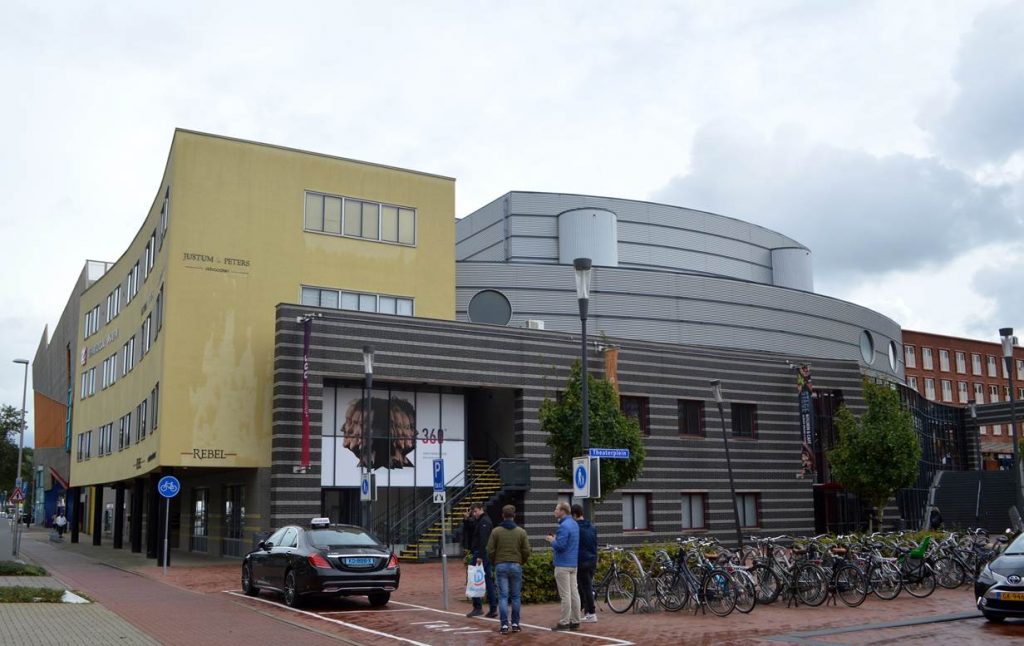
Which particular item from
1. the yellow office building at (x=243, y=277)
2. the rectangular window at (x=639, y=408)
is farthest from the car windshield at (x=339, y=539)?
the rectangular window at (x=639, y=408)

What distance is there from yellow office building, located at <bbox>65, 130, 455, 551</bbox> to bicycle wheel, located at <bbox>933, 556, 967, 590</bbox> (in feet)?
60.7

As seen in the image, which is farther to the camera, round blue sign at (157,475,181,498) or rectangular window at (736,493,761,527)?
rectangular window at (736,493,761,527)

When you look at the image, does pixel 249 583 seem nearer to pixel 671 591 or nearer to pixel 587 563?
pixel 587 563

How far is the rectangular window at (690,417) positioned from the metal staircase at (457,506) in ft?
23.1

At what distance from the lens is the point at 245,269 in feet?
→ 103

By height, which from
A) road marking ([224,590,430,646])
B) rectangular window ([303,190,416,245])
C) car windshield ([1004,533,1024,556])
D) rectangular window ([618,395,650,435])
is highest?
rectangular window ([303,190,416,245])

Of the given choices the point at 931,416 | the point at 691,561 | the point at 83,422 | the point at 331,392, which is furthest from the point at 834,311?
the point at 691,561

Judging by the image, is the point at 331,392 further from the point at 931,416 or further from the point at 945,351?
the point at 945,351

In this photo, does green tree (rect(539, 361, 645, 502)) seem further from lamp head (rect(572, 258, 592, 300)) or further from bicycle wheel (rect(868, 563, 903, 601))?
bicycle wheel (rect(868, 563, 903, 601))

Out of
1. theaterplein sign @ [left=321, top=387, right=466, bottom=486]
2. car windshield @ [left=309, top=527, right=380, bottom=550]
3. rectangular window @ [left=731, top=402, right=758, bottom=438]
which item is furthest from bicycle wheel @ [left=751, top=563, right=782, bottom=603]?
rectangular window @ [left=731, top=402, right=758, bottom=438]

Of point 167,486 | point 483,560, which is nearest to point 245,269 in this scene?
point 167,486

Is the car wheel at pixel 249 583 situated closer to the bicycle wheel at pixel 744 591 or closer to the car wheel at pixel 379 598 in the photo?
the car wheel at pixel 379 598

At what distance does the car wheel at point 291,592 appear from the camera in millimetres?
17641

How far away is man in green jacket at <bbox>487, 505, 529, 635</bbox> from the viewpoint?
557 inches
